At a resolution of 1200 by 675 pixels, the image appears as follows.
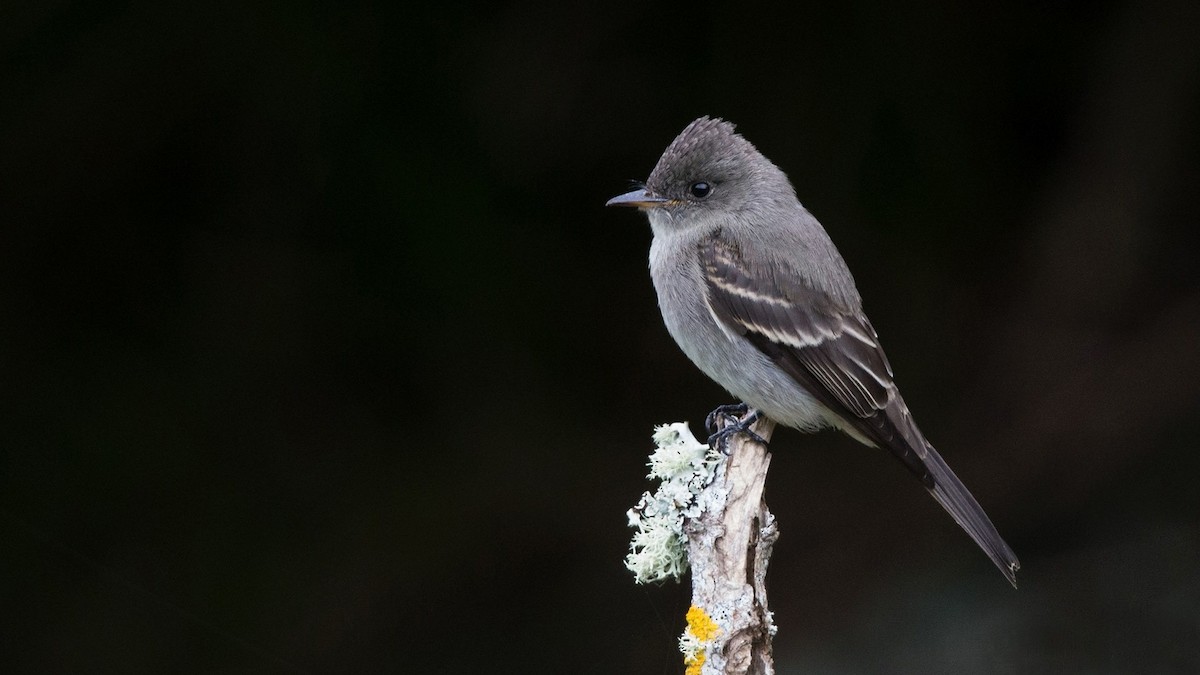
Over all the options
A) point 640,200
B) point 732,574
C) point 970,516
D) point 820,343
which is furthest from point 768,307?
point 732,574

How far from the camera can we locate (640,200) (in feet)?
16.0

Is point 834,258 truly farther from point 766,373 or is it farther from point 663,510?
point 663,510

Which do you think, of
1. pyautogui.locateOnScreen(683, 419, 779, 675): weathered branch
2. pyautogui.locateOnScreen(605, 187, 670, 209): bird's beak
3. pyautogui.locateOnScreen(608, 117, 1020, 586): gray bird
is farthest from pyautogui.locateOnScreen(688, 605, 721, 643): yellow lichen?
pyautogui.locateOnScreen(605, 187, 670, 209): bird's beak

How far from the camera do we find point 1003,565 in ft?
13.4

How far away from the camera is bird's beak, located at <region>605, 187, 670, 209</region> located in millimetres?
4859

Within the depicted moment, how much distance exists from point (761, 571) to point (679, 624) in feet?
3.28

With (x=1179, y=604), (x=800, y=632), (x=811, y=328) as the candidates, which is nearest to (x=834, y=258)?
(x=811, y=328)

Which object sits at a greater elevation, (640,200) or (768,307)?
(640,200)

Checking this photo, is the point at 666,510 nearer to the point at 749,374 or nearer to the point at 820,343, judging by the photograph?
the point at 749,374

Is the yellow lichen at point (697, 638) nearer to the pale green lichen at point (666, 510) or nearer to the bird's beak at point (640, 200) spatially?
the pale green lichen at point (666, 510)

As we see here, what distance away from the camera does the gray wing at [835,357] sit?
4172 millimetres

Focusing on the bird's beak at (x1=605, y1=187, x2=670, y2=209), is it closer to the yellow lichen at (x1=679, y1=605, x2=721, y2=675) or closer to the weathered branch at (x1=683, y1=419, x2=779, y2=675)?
the weathered branch at (x1=683, y1=419, x2=779, y2=675)

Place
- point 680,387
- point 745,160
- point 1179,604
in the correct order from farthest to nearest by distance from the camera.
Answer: point 680,387 → point 1179,604 → point 745,160

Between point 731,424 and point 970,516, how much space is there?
2.84 feet
